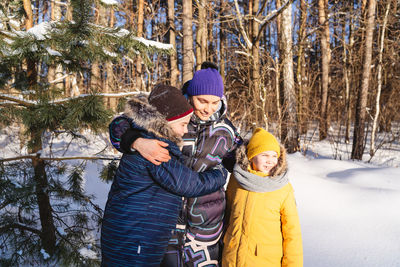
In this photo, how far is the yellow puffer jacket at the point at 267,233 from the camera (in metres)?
1.51

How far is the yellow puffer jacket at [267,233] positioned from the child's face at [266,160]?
6cm

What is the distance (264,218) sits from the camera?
153 cm

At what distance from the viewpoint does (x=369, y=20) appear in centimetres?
732

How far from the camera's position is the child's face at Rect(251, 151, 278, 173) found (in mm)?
1616

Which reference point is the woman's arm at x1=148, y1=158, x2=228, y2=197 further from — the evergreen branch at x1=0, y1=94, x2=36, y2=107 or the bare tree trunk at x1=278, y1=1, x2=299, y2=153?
the bare tree trunk at x1=278, y1=1, x2=299, y2=153

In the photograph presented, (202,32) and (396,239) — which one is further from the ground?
(202,32)

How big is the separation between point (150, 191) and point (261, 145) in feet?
2.39

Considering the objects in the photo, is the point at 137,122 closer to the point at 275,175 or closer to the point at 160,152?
the point at 160,152

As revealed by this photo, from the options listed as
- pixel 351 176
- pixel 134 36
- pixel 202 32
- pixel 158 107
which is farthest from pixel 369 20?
pixel 158 107

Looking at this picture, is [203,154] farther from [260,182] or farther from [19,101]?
[19,101]

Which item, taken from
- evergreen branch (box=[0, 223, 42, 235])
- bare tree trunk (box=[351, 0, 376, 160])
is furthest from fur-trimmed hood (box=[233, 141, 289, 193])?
bare tree trunk (box=[351, 0, 376, 160])

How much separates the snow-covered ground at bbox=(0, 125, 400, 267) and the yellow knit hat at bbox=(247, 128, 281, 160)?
1598mm

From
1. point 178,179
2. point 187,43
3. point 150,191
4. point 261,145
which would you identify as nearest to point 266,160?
point 261,145

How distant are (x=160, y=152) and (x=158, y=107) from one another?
257 mm
